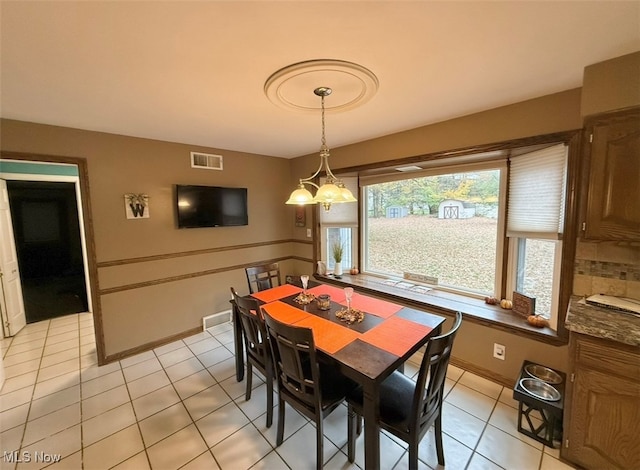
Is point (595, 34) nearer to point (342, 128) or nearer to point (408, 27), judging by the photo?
point (408, 27)

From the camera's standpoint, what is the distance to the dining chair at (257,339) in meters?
1.82

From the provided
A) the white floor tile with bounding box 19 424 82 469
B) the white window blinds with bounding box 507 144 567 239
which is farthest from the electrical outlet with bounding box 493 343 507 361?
the white floor tile with bounding box 19 424 82 469

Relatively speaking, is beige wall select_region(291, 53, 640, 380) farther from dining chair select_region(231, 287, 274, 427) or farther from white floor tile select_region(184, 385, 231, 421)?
white floor tile select_region(184, 385, 231, 421)

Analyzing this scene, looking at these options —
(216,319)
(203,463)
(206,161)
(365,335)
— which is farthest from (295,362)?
(206,161)

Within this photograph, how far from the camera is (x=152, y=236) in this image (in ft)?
9.87

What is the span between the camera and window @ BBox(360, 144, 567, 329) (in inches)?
84.1

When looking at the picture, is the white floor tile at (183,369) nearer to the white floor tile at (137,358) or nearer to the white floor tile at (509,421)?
the white floor tile at (137,358)

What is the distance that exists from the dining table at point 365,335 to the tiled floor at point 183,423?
454 mm

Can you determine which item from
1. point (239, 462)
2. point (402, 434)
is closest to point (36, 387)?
point (239, 462)

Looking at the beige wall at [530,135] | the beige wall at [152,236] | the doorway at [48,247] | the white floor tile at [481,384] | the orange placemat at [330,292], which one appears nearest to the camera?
the beige wall at [530,135]

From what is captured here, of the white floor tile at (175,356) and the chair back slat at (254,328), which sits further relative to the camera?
the white floor tile at (175,356)

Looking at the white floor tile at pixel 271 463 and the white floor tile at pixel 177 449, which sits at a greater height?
the white floor tile at pixel 271 463

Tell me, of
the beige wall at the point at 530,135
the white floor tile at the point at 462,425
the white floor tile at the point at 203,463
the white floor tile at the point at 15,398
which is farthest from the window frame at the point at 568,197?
the white floor tile at the point at 15,398

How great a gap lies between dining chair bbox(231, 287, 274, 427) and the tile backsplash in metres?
2.34
